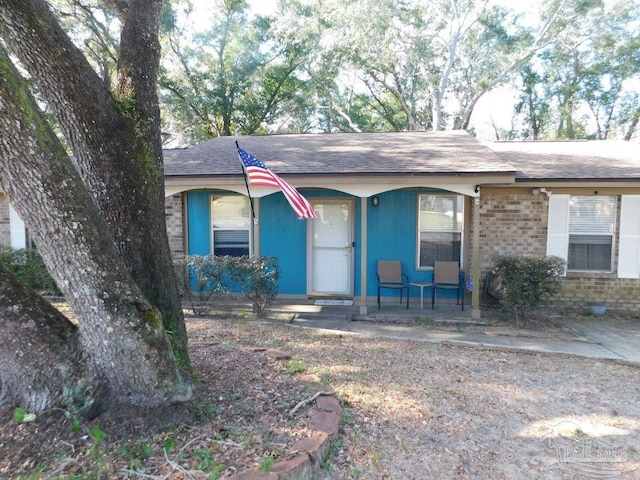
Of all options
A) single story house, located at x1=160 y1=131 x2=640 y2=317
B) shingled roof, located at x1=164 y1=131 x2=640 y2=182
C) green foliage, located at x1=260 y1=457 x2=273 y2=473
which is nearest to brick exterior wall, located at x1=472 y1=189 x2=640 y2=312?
single story house, located at x1=160 y1=131 x2=640 y2=317

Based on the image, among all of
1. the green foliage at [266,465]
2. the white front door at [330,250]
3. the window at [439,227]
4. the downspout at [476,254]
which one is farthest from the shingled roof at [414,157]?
the green foliage at [266,465]

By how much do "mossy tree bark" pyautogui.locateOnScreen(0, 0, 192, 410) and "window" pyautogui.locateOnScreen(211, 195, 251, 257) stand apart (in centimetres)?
511

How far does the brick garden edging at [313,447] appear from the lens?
2229mm

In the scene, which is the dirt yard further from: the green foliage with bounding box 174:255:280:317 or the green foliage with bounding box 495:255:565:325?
the green foliage with bounding box 174:255:280:317

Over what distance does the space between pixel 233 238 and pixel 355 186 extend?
3076 mm

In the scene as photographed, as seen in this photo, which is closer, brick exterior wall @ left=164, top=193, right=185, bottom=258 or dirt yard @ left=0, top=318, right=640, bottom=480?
dirt yard @ left=0, top=318, right=640, bottom=480

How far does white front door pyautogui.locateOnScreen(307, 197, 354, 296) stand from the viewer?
26.9 feet

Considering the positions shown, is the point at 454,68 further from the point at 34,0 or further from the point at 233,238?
the point at 34,0

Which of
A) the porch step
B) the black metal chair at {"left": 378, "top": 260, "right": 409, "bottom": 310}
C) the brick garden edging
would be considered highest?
the black metal chair at {"left": 378, "top": 260, "right": 409, "bottom": 310}

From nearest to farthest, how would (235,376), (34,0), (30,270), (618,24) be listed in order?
(34,0) < (235,376) < (30,270) < (618,24)

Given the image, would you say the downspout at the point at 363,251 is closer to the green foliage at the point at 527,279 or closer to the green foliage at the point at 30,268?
the green foliage at the point at 527,279

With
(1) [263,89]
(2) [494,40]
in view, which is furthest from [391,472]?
(2) [494,40]

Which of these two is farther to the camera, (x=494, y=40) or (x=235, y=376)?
(x=494, y=40)

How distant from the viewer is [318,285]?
328 inches
